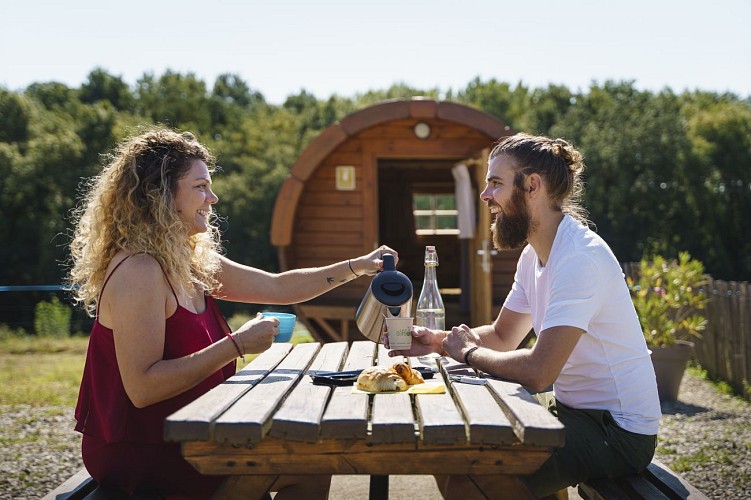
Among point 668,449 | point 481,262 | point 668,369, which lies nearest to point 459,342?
point 668,449

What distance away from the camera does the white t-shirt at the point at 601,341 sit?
2.66 m

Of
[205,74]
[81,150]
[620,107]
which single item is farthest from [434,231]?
[205,74]

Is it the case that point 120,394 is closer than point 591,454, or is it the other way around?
point 591,454

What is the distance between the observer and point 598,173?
71.7 feet

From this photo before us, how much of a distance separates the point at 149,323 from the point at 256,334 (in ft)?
1.13

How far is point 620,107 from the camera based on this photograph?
22.9 meters

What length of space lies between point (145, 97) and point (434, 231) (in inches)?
988

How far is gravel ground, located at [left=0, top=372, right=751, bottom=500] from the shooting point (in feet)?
15.2

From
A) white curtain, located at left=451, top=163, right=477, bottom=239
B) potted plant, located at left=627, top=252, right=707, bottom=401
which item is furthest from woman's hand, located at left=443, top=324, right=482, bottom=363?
white curtain, located at left=451, top=163, right=477, bottom=239

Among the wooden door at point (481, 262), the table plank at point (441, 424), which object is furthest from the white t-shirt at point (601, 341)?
the wooden door at point (481, 262)

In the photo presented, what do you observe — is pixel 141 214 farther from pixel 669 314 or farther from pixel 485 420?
pixel 669 314

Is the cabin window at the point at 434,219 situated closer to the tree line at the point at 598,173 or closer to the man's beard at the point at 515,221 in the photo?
→ the tree line at the point at 598,173

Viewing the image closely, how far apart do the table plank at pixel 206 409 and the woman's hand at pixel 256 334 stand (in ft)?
0.38

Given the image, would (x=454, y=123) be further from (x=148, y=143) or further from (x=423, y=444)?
(x=423, y=444)
